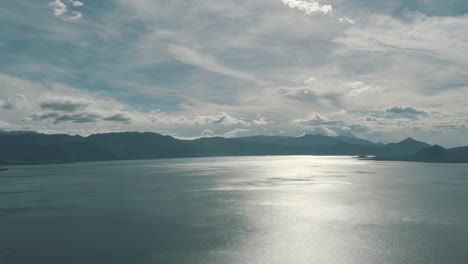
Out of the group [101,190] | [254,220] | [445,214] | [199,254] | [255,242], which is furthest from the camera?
[101,190]

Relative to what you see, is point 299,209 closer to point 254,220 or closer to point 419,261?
→ point 254,220

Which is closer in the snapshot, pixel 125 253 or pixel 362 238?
pixel 125 253

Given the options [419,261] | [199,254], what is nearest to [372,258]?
[419,261]

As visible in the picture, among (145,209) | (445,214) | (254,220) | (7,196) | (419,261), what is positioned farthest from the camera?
(7,196)

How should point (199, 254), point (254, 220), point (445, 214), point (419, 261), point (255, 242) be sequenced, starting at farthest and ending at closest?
point (445, 214)
point (254, 220)
point (255, 242)
point (199, 254)
point (419, 261)

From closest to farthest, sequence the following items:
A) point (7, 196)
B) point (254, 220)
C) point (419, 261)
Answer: point (419, 261), point (254, 220), point (7, 196)

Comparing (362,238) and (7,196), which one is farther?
(7,196)

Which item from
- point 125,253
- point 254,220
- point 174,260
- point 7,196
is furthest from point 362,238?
point 7,196

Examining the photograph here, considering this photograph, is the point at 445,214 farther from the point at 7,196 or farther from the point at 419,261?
the point at 7,196

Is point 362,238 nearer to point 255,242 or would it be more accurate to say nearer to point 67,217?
point 255,242
